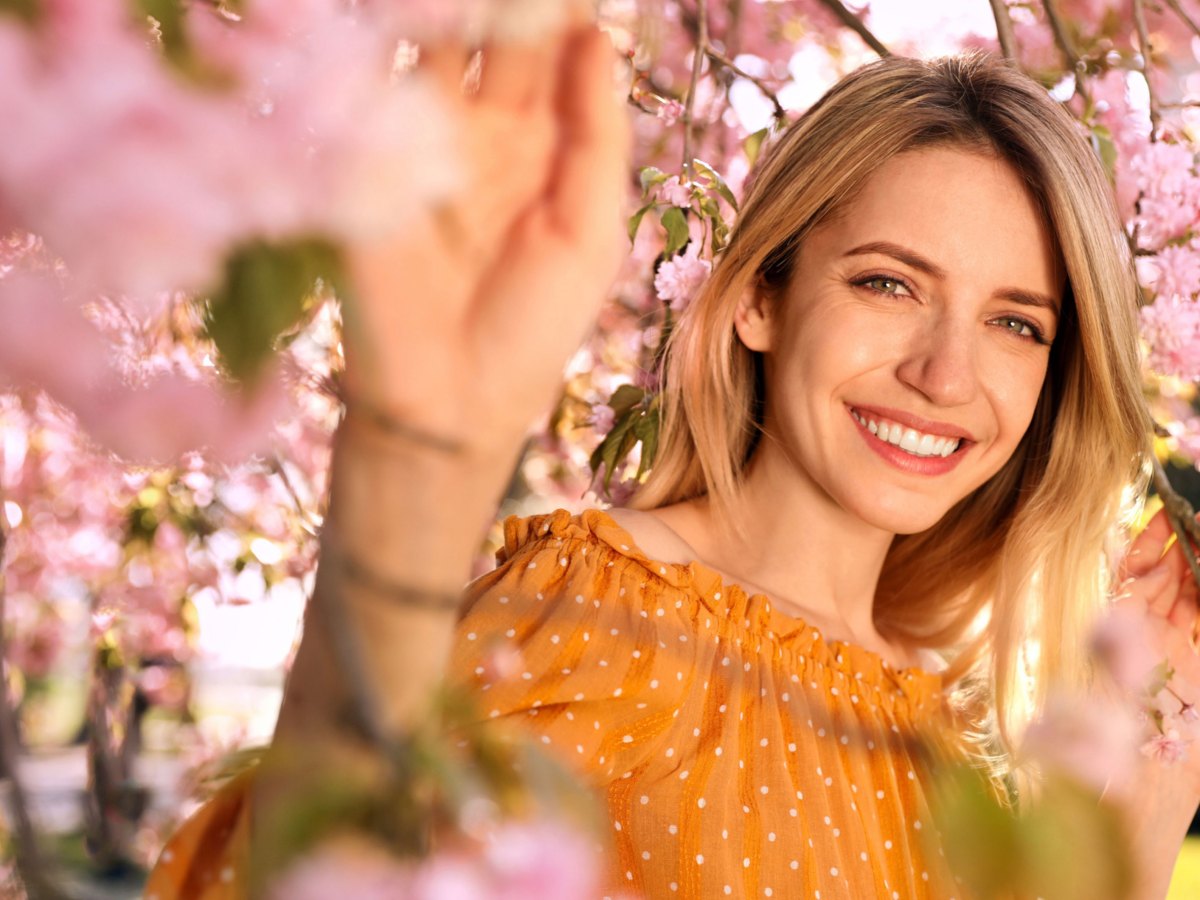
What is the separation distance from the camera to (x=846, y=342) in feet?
5.43

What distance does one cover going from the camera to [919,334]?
1639mm

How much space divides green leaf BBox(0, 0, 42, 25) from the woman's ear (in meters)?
1.48

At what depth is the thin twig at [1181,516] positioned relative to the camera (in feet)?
5.42

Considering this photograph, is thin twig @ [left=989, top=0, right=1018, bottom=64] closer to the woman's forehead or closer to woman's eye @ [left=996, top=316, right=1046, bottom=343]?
the woman's forehead

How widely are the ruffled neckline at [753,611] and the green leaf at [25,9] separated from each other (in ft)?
3.86

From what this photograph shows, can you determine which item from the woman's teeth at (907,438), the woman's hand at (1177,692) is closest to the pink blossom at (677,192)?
the woman's teeth at (907,438)

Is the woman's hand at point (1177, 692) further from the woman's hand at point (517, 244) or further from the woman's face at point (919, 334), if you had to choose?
the woman's hand at point (517, 244)

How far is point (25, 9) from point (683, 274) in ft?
4.90

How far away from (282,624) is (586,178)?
1689 millimetres

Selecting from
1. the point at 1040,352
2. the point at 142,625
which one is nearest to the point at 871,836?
the point at 1040,352

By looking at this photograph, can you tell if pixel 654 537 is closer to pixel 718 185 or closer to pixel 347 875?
pixel 718 185

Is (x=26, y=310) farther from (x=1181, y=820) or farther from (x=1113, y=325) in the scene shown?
(x=1181, y=820)

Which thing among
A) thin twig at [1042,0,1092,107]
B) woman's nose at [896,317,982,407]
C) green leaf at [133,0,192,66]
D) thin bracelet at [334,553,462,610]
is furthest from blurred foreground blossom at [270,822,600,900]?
thin twig at [1042,0,1092,107]

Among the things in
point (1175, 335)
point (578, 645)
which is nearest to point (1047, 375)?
point (1175, 335)
